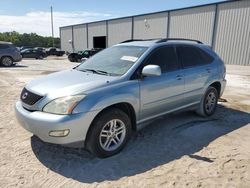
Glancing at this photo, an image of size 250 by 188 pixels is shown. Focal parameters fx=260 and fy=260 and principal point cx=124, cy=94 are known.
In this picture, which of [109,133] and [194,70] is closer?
[109,133]

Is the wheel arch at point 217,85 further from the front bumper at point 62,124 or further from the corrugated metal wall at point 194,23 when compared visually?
the corrugated metal wall at point 194,23

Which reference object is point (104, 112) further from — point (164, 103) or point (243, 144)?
point (243, 144)

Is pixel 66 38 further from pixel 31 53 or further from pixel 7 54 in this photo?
pixel 7 54

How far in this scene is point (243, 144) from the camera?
4480mm

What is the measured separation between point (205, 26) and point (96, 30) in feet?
63.9

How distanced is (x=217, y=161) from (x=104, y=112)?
1810 mm

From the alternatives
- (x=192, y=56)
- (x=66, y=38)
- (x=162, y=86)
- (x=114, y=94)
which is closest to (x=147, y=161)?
(x=114, y=94)

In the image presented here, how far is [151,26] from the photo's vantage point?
28.9 meters

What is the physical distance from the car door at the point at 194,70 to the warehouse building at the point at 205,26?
54.2 ft

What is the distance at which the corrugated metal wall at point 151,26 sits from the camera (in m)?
27.5

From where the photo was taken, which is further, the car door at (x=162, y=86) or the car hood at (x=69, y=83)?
the car door at (x=162, y=86)

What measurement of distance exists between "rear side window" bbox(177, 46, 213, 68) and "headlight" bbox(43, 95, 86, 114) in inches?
98.0

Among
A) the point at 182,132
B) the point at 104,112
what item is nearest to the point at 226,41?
the point at 182,132

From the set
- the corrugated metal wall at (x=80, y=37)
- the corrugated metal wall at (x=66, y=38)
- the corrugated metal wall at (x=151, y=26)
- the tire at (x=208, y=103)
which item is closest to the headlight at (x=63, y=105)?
the tire at (x=208, y=103)
